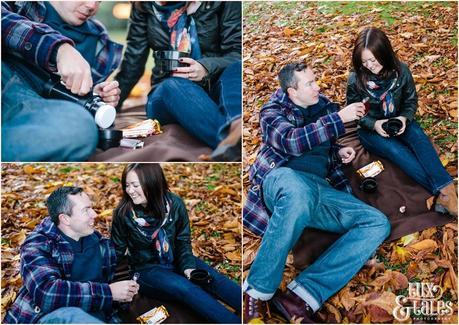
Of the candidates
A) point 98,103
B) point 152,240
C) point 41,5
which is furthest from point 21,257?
point 41,5

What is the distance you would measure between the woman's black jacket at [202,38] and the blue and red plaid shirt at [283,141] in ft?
1.22

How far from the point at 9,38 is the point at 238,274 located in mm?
1757

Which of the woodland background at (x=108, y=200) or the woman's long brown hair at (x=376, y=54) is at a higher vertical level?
the woman's long brown hair at (x=376, y=54)

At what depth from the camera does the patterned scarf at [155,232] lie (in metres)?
3.13

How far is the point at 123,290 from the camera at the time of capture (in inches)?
118

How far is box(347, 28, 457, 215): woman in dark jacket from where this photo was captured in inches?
124

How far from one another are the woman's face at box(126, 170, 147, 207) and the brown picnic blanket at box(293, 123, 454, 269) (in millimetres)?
850

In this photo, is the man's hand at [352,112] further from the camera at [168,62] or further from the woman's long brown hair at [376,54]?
the camera at [168,62]

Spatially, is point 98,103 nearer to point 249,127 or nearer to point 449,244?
point 249,127

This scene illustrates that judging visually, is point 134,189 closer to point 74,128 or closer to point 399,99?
point 74,128

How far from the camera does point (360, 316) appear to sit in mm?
3057

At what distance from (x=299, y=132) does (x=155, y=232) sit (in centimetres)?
92

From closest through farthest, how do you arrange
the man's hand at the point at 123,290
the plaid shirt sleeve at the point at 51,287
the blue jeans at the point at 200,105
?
the plaid shirt sleeve at the point at 51,287 < the man's hand at the point at 123,290 < the blue jeans at the point at 200,105

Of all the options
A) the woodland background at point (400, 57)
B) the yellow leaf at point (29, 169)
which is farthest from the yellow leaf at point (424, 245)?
the yellow leaf at point (29, 169)
